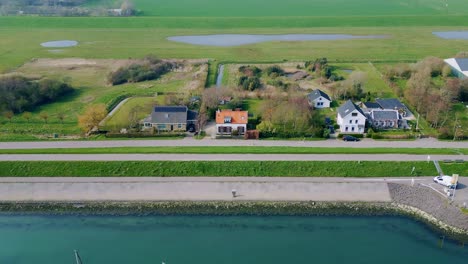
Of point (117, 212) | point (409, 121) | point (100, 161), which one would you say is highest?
point (409, 121)

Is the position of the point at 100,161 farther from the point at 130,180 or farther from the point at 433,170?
the point at 433,170

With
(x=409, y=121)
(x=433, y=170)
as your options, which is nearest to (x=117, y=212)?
(x=433, y=170)

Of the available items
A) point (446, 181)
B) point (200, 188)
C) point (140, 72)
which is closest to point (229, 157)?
point (200, 188)

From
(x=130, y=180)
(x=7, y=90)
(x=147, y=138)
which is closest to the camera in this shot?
(x=130, y=180)

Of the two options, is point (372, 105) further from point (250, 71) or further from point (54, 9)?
point (54, 9)

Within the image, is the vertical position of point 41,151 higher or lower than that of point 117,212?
higher

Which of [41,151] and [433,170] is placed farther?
[41,151]

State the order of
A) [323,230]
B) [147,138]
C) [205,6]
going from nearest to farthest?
1. [323,230]
2. [147,138]
3. [205,6]

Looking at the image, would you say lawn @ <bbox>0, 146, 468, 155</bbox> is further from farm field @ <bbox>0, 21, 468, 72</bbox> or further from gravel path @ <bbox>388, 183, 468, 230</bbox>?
farm field @ <bbox>0, 21, 468, 72</bbox>
